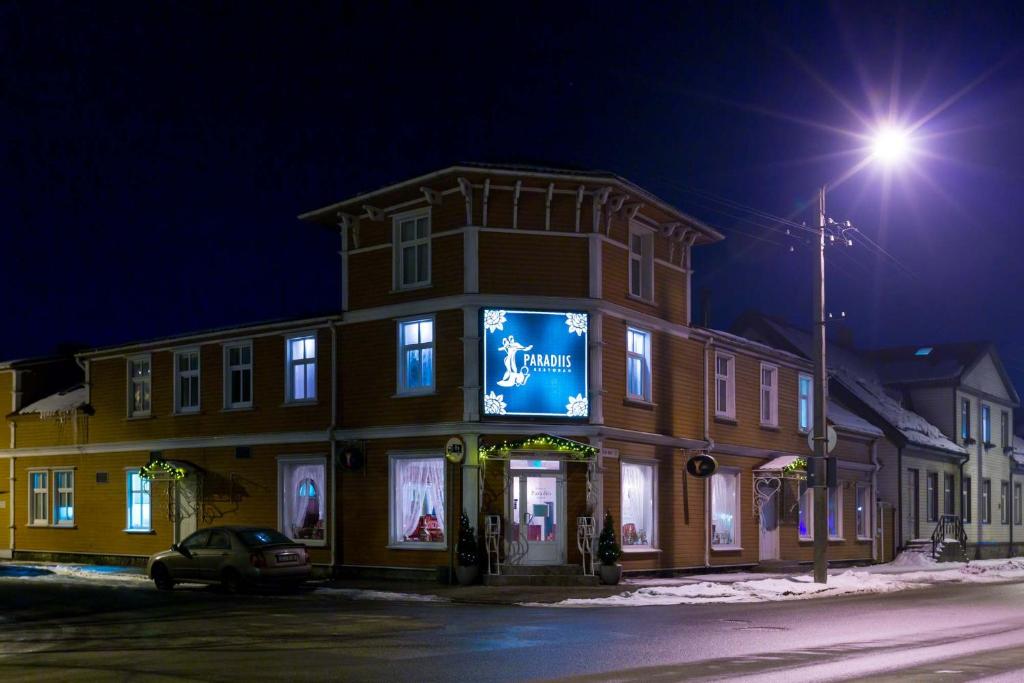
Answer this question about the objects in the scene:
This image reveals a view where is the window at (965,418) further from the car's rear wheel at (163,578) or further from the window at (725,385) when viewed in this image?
the car's rear wheel at (163,578)

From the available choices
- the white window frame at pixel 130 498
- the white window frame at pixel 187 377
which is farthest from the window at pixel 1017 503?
the white window frame at pixel 130 498

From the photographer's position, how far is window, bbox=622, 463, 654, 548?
27016 millimetres

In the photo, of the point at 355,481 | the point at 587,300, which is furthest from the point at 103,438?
the point at 587,300

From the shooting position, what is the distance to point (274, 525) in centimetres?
2898

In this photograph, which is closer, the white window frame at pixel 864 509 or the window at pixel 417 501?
the window at pixel 417 501

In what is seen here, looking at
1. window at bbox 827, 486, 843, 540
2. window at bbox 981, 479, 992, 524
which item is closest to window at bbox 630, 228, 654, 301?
window at bbox 827, 486, 843, 540

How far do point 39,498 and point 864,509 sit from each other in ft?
87.0

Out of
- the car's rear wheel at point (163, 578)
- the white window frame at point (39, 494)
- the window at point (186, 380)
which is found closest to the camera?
the car's rear wheel at point (163, 578)

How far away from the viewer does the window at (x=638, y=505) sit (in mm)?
27016

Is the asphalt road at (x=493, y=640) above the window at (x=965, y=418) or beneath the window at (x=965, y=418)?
beneath

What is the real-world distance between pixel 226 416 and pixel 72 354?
35.2 feet

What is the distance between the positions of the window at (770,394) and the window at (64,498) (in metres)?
20.7

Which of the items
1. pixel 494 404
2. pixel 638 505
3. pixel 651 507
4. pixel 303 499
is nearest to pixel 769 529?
pixel 651 507

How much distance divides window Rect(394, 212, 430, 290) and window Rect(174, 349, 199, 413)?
7.86m
